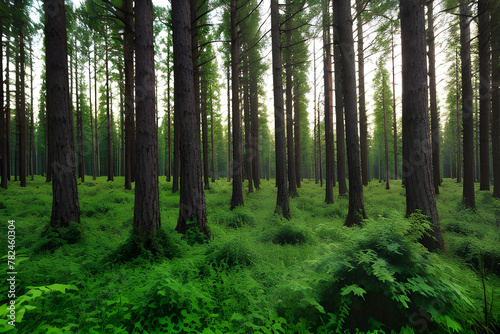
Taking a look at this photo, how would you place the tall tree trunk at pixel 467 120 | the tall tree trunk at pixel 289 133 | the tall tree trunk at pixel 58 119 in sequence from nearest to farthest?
the tall tree trunk at pixel 58 119 < the tall tree trunk at pixel 467 120 < the tall tree trunk at pixel 289 133

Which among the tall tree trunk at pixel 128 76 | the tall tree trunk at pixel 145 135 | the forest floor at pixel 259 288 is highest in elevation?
the tall tree trunk at pixel 128 76

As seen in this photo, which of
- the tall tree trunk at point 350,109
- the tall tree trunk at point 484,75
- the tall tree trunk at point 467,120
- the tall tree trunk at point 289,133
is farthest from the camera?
the tall tree trunk at point 289,133

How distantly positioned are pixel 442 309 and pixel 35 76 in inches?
1195

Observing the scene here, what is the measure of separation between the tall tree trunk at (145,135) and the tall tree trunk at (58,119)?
7.94 feet

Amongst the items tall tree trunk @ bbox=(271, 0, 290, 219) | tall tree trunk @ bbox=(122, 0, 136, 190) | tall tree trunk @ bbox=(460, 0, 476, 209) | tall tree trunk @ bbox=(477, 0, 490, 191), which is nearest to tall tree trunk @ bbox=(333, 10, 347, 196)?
tall tree trunk @ bbox=(460, 0, 476, 209)

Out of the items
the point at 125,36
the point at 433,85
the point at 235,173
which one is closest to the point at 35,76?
the point at 125,36

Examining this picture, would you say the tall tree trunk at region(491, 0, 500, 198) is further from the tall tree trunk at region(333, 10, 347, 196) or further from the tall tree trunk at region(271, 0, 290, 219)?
the tall tree trunk at region(271, 0, 290, 219)

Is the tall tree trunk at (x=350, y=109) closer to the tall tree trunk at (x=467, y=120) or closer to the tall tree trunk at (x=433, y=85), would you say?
the tall tree trunk at (x=467, y=120)

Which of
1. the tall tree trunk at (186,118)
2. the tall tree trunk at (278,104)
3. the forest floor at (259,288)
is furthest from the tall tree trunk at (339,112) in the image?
the tall tree trunk at (186,118)

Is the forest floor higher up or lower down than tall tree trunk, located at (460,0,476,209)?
lower down

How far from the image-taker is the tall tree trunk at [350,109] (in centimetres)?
746

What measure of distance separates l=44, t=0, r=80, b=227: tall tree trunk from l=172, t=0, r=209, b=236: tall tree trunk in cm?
311

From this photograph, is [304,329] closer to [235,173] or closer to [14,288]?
[14,288]

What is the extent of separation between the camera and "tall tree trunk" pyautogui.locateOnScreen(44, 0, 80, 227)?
19.3ft
